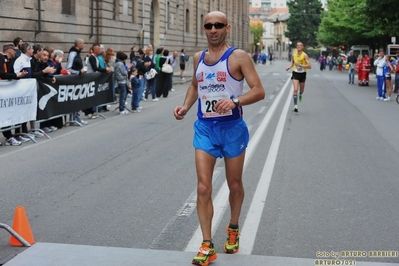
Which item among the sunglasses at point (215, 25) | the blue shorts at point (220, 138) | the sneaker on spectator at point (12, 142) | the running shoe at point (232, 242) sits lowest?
the sneaker on spectator at point (12, 142)

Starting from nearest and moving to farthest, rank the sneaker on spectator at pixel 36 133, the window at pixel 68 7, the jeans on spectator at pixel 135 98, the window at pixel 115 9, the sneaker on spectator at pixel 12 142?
A: the sneaker on spectator at pixel 12 142, the sneaker on spectator at pixel 36 133, the jeans on spectator at pixel 135 98, the window at pixel 68 7, the window at pixel 115 9

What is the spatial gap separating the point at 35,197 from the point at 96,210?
1.15 metres

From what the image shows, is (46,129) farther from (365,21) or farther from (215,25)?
(365,21)

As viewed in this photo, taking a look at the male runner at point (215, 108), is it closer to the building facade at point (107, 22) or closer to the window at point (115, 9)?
the building facade at point (107, 22)

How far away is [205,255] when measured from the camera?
17.2 feet

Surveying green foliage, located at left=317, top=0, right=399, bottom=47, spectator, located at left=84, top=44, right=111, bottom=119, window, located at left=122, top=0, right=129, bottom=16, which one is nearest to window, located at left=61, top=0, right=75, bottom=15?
window, located at left=122, top=0, right=129, bottom=16

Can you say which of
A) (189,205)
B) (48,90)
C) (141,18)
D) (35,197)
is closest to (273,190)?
(189,205)

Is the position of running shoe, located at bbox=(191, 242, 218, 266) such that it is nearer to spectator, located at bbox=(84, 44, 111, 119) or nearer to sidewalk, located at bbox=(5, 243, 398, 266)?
sidewalk, located at bbox=(5, 243, 398, 266)

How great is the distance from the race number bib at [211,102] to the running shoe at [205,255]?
Result: 1043 mm

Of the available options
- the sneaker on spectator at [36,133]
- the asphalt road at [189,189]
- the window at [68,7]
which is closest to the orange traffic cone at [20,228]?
the asphalt road at [189,189]

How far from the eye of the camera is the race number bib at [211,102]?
5438 mm

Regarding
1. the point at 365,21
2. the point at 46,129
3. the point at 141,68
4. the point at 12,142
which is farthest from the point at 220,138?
the point at 365,21

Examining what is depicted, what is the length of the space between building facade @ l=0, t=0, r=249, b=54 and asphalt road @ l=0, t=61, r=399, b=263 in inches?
453

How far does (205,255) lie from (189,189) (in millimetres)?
3279
